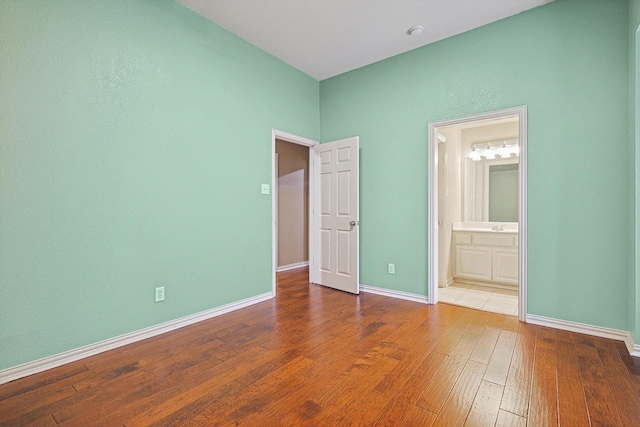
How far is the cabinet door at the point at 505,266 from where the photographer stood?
418 centimetres

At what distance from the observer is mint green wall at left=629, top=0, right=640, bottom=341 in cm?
226

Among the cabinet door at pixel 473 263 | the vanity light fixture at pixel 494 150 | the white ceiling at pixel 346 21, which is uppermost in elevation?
the white ceiling at pixel 346 21

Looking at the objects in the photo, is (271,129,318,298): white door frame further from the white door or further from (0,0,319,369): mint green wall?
(0,0,319,369): mint green wall

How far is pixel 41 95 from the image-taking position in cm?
210

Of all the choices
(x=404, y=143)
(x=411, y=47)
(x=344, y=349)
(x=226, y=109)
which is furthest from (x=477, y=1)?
(x=344, y=349)

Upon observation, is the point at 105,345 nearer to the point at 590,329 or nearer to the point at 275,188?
the point at 275,188

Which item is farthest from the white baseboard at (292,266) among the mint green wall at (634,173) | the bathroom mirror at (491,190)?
the mint green wall at (634,173)

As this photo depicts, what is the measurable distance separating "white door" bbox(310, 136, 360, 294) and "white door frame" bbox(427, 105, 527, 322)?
92cm

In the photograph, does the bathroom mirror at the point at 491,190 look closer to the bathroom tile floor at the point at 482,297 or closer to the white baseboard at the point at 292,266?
the bathroom tile floor at the point at 482,297

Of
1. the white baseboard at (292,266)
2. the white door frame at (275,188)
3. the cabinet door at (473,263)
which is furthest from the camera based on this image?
the white baseboard at (292,266)

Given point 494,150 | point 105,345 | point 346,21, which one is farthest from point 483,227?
point 105,345

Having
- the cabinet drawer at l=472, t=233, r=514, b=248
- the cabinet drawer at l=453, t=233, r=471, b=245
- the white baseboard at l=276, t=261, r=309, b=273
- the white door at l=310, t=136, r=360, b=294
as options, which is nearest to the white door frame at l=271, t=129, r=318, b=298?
the white door at l=310, t=136, r=360, b=294

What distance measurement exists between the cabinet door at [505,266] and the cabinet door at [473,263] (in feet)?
0.30

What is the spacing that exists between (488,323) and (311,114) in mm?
3426
